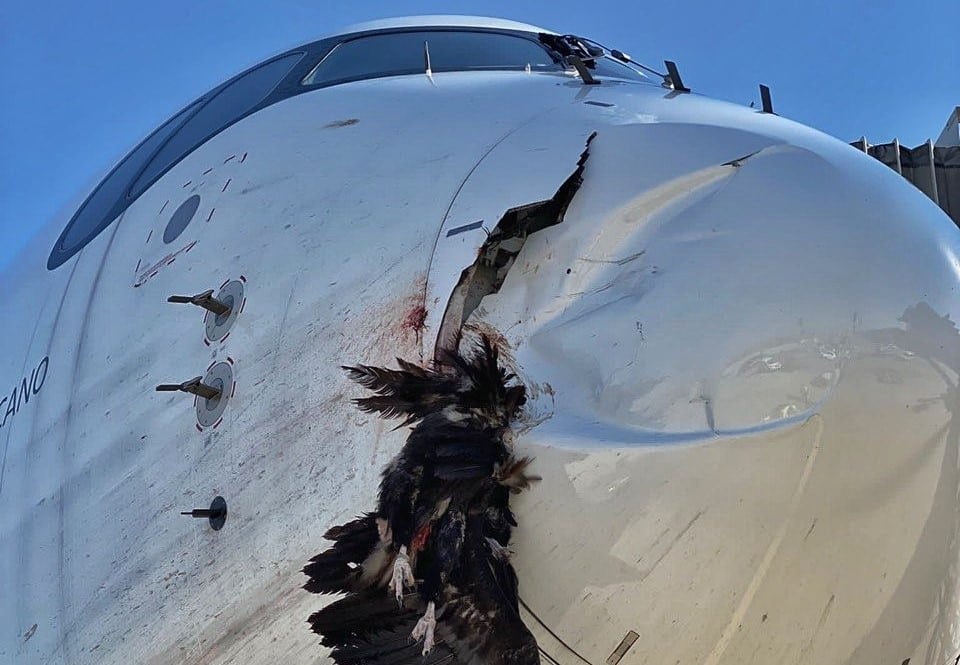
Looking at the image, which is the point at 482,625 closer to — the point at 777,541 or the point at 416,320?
the point at 777,541

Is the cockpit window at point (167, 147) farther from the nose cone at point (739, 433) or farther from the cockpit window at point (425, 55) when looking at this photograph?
the nose cone at point (739, 433)

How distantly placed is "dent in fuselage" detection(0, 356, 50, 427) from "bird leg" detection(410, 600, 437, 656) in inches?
112

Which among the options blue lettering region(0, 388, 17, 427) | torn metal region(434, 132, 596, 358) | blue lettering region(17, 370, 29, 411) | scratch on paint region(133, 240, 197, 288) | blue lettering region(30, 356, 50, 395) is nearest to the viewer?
torn metal region(434, 132, 596, 358)

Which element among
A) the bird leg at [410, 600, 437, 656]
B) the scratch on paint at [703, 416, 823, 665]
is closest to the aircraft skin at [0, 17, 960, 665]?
the scratch on paint at [703, 416, 823, 665]

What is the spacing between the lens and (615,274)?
3.03 metres

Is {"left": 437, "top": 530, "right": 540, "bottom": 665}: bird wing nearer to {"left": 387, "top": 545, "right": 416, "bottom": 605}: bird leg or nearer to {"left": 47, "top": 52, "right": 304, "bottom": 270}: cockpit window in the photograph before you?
{"left": 387, "top": 545, "right": 416, "bottom": 605}: bird leg

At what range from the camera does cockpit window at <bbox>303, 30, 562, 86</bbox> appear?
17.6ft

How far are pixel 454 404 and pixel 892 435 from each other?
1086 millimetres

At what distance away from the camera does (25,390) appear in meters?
5.31

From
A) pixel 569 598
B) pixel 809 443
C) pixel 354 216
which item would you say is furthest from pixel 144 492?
pixel 809 443

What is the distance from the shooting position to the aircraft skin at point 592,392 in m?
2.79

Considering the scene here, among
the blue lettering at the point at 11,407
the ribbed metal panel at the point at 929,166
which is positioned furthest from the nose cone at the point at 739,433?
the ribbed metal panel at the point at 929,166

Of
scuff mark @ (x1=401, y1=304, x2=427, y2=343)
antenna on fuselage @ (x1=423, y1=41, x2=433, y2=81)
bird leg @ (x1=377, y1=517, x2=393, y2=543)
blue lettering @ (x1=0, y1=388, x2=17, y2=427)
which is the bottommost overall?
blue lettering @ (x1=0, y1=388, x2=17, y2=427)

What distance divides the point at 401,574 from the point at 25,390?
9.97ft
